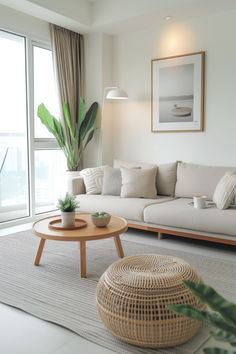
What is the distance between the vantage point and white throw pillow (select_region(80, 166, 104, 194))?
4.44 meters

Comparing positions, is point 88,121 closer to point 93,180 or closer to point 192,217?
point 93,180

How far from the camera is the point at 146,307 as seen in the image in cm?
173

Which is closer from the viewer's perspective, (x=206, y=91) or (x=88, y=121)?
(x=206, y=91)

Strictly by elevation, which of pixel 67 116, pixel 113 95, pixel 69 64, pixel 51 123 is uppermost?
pixel 69 64

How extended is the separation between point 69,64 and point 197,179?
2.50m

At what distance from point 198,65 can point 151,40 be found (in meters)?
0.83

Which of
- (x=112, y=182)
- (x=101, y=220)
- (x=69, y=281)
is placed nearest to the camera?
(x=69, y=281)

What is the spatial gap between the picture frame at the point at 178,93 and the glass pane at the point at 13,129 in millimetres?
1783

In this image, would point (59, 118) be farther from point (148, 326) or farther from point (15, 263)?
point (148, 326)

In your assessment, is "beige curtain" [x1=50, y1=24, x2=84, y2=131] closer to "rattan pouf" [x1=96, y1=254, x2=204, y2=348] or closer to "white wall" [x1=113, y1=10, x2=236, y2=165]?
"white wall" [x1=113, y1=10, x2=236, y2=165]

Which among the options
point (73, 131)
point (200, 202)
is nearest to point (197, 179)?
point (200, 202)

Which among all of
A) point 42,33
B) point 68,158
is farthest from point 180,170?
point 42,33

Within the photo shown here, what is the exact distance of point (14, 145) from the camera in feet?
14.5

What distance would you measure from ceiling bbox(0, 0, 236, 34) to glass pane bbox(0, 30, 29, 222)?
1.75ft
